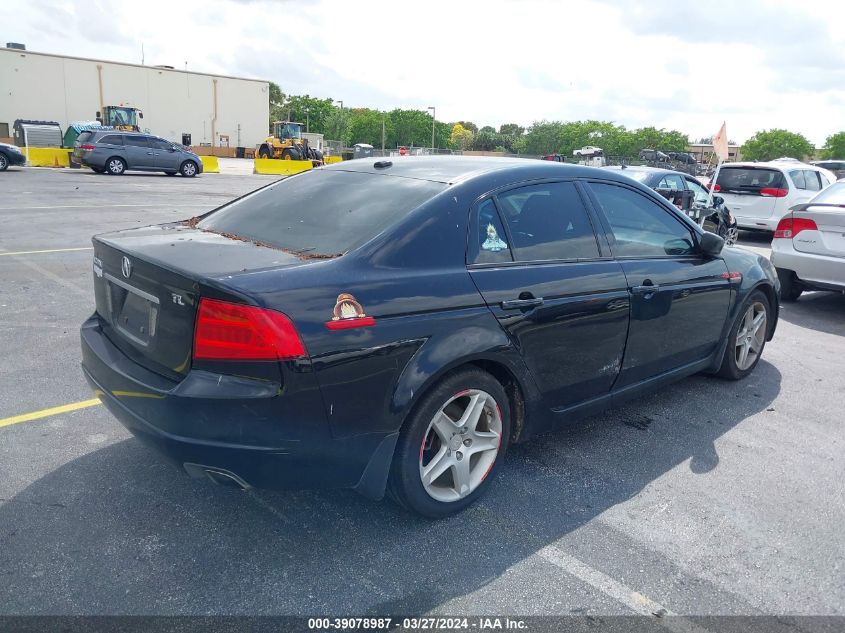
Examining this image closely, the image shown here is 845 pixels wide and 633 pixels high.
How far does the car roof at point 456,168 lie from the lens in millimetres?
3389

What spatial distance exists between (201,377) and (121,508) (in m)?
0.99

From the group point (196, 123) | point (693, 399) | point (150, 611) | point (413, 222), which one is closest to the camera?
point (150, 611)

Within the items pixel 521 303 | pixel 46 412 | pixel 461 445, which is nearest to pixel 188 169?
pixel 46 412

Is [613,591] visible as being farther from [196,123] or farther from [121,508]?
[196,123]

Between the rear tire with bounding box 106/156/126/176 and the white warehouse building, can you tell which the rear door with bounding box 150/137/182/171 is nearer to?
the rear tire with bounding box 106/156/126/176

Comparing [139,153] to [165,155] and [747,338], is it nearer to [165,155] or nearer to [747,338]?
[165,155]

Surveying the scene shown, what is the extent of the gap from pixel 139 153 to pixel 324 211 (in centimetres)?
2510

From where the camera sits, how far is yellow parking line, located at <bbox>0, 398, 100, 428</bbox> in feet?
12.6

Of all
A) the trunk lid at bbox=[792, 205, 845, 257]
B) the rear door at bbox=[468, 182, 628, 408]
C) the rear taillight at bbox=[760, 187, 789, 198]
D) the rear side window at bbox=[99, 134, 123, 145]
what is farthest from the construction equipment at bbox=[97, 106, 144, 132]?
the rear door at bbox=[468, 182, 628, 408]

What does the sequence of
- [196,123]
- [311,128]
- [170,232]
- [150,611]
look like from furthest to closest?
[311,128]
[196,123]
[170,232]
[150,611]

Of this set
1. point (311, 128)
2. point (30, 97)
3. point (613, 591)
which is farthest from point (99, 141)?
point (311, 128)

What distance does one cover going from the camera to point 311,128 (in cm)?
9419

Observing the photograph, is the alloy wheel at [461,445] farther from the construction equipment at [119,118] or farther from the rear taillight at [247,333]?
the construction equipment at [119,118]

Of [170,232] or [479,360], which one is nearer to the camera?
[479,360]
